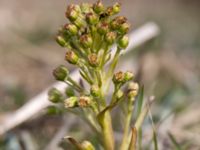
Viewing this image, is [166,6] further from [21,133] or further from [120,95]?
[120,95]

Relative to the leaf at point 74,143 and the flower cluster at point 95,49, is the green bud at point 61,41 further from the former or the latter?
the leaf at point 74,143

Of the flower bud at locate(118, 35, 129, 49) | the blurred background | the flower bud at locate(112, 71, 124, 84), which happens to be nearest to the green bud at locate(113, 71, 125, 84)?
the flower bud at locate(112, 71, 124, 84)

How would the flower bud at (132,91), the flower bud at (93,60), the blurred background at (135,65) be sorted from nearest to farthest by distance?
the flower bud at (93,60) → the flower bud at (132,91) → the blurred background at (135,65)

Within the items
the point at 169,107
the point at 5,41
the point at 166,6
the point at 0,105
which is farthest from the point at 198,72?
the point at 166,6

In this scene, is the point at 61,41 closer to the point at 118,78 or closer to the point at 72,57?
the point at 72,57

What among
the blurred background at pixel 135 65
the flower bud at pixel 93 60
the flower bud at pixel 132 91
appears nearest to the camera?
the flower bud at pixel 93 60

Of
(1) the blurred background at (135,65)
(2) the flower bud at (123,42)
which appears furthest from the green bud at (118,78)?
(1) the blurred background at (135,65)

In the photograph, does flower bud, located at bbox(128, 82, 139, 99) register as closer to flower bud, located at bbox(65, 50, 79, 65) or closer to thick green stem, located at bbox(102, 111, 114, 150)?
thick green stem, located at bbox(102, 111, 114, 150)

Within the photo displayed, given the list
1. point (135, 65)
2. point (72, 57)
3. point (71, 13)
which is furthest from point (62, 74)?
point (135, 65)
